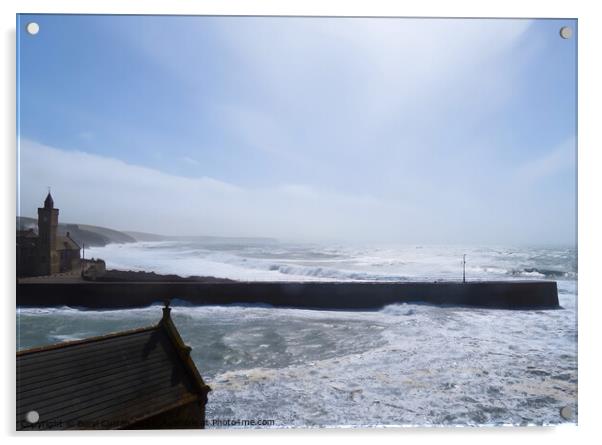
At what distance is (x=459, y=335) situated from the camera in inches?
120

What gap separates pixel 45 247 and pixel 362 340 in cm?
275

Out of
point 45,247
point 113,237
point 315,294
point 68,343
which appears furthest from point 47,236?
→ point 315,294

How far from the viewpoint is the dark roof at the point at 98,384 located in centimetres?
225

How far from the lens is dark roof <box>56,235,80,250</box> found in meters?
2.83

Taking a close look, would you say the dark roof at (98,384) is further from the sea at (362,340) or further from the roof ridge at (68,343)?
the sea at (362,340)

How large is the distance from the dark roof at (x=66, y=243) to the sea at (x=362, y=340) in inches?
6.0

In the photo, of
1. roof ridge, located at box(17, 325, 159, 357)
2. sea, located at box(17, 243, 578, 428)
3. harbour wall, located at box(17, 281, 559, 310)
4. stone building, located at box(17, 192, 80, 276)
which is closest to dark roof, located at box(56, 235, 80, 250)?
stone building, located at box(17, 192, 80, 276)

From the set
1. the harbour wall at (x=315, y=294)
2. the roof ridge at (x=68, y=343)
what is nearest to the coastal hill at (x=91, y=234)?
the harbour wall at (x=315, y=294)

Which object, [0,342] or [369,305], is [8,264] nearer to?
[0,342]

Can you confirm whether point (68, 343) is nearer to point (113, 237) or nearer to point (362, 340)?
point (113, 237)

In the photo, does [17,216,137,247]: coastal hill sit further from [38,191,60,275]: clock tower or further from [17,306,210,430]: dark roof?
[17,306,210,430]: dark roof

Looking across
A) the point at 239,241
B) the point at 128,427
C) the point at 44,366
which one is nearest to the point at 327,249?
the point at 239,241

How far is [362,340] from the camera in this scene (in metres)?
3.03
